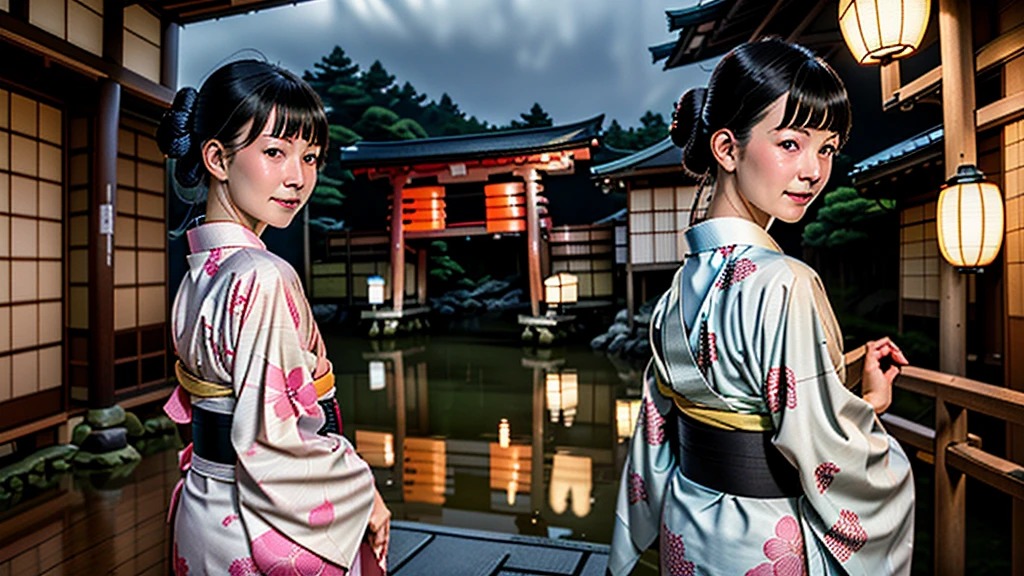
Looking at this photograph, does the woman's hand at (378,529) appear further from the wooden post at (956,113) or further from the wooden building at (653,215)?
the wooden building at (653,215)

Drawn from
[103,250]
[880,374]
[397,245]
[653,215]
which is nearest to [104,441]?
[103,250]

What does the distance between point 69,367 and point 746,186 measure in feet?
19.4

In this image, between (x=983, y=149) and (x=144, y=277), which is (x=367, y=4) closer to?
(x=144, y=277)

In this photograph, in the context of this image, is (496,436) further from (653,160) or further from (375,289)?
(375,289)

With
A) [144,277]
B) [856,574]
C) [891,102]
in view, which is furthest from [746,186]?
[144,277]

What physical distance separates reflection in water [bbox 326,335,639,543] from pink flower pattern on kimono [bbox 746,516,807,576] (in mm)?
2252

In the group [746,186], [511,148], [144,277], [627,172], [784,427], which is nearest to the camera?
[784,427]

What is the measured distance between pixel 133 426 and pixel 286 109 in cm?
513

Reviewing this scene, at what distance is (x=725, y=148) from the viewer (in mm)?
1298

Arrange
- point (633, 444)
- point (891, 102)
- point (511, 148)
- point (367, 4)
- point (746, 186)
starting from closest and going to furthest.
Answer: point (746, 186), point (633, 444), point (891, 102), point (511, 148), point (367, 4)

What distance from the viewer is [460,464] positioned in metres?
4.59

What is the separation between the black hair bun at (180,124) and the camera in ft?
4.50

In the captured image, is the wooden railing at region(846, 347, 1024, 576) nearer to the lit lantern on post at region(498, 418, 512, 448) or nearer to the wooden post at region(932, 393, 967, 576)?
the wooden post at region(932, 393, 967, 576)

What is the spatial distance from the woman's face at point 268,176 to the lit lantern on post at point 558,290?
11.0 m
